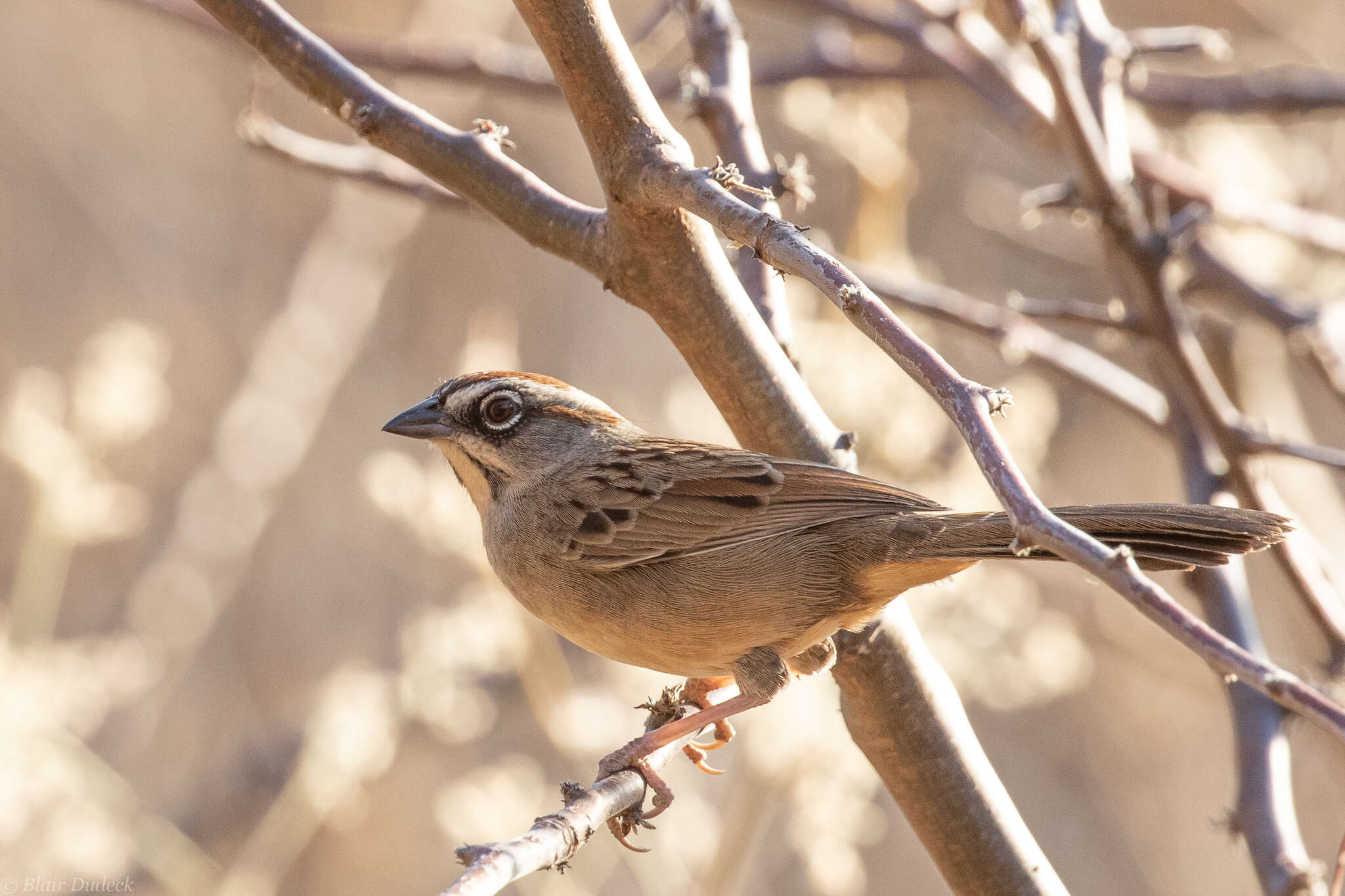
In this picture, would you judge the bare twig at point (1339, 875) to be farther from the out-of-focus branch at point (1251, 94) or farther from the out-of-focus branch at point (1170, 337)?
the out-of-focus branch at point (1251, 94)

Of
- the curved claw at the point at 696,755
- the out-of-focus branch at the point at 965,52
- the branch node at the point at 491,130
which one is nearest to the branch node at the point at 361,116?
the branch node at the point at 491,130

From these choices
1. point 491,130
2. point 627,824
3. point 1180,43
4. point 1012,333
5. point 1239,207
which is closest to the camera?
point 491,130

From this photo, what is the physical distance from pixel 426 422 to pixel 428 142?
0.94 m

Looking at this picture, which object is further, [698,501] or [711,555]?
[698,501]

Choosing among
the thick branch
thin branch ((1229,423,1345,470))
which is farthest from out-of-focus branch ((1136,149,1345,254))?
the thick branch

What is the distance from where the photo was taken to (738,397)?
94.7 inches

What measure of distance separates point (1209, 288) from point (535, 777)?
119 inches

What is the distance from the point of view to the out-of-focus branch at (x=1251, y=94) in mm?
4184

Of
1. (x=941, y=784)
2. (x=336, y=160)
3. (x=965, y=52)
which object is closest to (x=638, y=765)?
(x=941, y=784)

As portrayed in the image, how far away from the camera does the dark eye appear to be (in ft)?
10.3

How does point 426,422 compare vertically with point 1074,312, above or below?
below

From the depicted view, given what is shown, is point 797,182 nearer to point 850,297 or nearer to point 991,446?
point 850,297

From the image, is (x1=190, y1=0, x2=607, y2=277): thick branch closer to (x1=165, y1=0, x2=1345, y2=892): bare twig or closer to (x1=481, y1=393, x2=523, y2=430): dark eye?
(x1=165, y1=0, x2=1345, y2=892): bare twig

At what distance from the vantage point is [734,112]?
2840 millimetres
